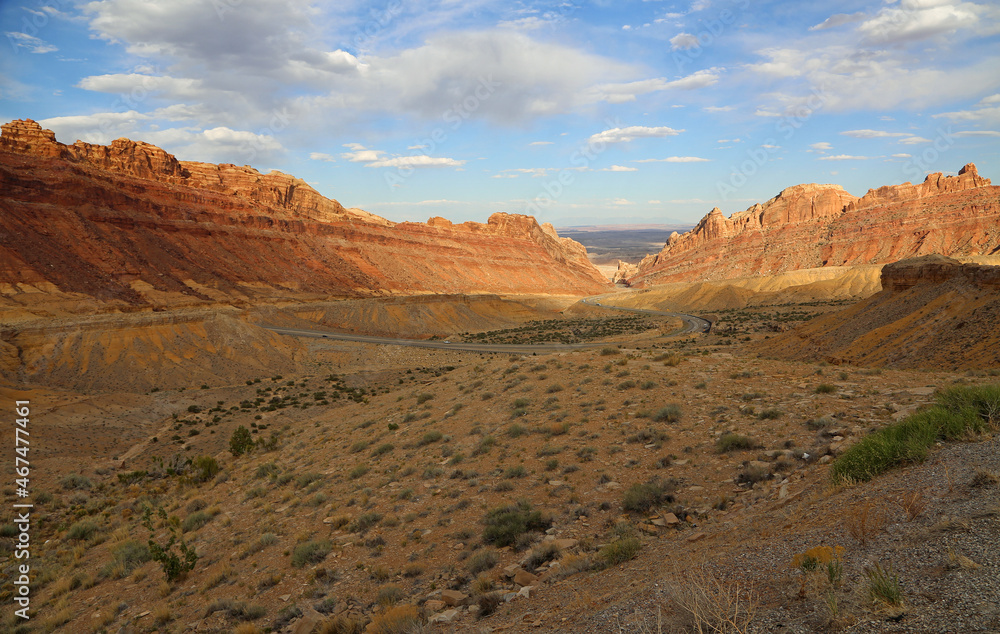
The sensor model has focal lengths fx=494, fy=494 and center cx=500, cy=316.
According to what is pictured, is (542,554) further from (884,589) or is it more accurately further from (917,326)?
(917,326)

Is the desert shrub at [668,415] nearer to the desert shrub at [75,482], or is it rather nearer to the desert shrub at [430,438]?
the desert shrub at [430,438]

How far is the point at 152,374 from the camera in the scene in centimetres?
3556

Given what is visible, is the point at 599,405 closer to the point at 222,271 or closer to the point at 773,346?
the point at 773,346

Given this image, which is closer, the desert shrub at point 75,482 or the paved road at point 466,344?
the desert shrub at point 75,482

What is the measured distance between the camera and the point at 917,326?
2397 cm

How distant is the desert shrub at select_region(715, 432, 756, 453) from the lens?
10055 mm

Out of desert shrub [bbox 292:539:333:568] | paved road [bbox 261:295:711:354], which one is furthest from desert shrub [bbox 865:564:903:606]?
paved road [bbox 261:295:711:354]

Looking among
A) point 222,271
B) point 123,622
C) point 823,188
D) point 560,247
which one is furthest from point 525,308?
point 823,188

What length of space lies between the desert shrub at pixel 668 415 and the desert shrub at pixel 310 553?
803 cm

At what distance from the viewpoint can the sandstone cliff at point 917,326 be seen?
65.9 ft

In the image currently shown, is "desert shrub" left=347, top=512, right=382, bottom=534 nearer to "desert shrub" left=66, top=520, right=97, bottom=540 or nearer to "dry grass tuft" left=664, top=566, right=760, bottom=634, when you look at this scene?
"dry grass tuft" left=664, top=566, right=760, bottom=634

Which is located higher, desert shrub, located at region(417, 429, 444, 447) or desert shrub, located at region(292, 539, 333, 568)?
desert shrub, located at region(417, 429, 444, 447)

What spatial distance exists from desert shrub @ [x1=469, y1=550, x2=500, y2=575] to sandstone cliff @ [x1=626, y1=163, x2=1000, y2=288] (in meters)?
137

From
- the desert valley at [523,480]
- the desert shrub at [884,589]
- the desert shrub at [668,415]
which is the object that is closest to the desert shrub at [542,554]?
the desert valley at [523,480]
